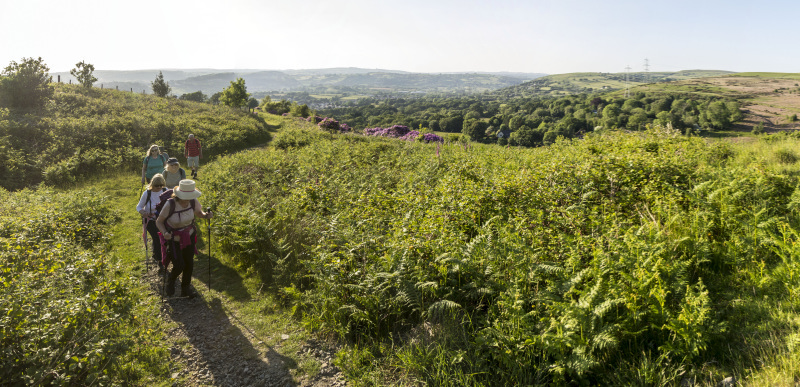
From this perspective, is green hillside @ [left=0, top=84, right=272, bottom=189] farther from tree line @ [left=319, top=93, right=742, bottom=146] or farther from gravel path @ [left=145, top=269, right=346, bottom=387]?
tree line @ [left=319, top=93, right=742, bottom=146]

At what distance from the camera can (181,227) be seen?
6.98 meters

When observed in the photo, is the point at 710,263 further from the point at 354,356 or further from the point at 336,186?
the point at 336,186

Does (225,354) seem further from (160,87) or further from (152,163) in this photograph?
(160,87)

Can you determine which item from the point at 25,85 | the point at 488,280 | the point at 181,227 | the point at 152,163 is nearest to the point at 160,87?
the point at 25,85

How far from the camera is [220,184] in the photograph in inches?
511

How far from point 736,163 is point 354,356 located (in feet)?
31.3

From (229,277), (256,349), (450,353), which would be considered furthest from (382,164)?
(450,353)

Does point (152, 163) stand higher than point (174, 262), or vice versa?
point (152, 163)

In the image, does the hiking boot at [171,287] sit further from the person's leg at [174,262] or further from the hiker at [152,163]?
the hiker at [152,163]

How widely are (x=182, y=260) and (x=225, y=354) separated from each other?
2527mm

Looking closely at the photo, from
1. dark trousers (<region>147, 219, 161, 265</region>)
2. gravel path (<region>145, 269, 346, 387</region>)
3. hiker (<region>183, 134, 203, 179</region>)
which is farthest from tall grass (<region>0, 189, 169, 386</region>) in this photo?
hiker (<region>183, 134, 203, 179</region>)


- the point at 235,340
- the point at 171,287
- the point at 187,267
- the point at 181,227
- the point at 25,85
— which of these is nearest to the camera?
the point at 235,340

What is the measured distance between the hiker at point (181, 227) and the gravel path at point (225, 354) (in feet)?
2.03

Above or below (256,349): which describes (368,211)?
above
